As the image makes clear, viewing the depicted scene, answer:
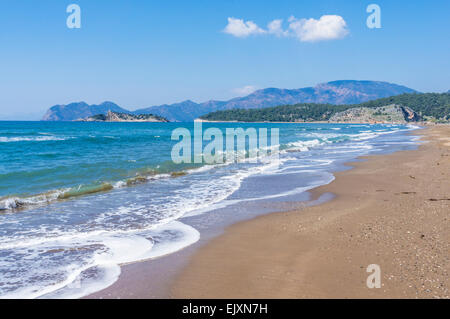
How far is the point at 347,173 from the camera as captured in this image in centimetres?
1691

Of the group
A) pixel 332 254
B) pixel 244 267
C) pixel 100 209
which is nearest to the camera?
pixel 244 267

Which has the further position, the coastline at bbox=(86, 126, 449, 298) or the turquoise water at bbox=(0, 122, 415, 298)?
the turquoise water at bbox=(0, 122, 415, 298)

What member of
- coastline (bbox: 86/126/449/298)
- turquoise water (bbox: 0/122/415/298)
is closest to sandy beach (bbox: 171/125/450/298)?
coastline (bbox: 86/126/449/298)

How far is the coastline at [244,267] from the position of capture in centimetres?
491

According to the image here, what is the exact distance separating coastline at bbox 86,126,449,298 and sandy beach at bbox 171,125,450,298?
0.05 feet

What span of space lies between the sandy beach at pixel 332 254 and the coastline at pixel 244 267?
0.05ft

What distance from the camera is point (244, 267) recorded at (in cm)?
579

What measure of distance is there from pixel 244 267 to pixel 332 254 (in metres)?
1.78

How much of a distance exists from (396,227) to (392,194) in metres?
4.26

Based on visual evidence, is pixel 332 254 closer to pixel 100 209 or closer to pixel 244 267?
pixel 244 267

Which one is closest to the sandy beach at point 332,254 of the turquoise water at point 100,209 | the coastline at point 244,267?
the coastline at point 244,267

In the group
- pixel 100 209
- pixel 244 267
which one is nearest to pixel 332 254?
pixel 244 267

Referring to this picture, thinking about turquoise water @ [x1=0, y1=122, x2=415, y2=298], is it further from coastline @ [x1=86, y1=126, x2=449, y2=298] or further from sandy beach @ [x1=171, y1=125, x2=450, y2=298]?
sandy beach @ [x1=171, y1=125, x2=450, y2=298]

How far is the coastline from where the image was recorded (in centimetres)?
491
